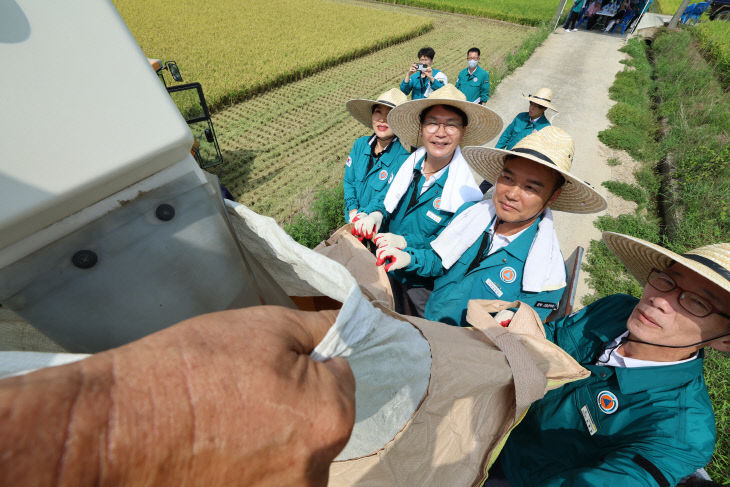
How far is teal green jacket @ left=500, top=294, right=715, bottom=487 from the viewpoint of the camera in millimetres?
1122

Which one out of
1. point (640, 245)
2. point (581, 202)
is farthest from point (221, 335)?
point (581, 202)

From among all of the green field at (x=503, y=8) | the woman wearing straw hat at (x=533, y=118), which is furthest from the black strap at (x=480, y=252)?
the green field at (x=503, y=8)

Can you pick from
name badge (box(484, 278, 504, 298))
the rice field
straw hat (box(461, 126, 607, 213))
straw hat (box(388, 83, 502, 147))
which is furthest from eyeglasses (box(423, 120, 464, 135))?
the rice field

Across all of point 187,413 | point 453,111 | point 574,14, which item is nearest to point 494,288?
point 453,111

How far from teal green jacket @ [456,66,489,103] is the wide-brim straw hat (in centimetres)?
532

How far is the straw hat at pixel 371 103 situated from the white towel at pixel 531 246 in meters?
1.65

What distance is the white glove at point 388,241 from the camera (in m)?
1.95

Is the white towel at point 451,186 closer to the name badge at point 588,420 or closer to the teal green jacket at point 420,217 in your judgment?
the teal green jacket at point 420,217

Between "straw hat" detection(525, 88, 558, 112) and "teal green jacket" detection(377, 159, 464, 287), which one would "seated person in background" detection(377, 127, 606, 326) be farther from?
"straw hat" detection(525, 88, 558, 112)

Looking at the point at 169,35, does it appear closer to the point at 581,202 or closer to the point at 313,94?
the point at 313,94

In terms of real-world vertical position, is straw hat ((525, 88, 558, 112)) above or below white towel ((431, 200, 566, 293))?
above

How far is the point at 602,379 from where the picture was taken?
1393 millimetres

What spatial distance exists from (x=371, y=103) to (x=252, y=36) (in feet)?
42.9

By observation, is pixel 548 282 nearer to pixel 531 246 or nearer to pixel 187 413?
pixel 531 246
